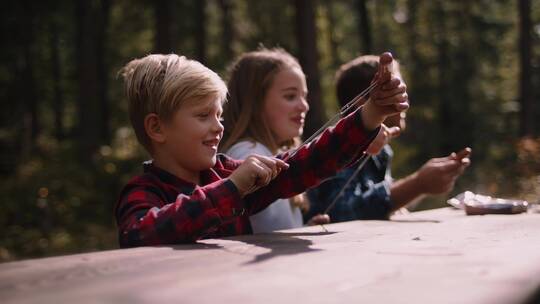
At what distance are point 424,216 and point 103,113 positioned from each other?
820 inches

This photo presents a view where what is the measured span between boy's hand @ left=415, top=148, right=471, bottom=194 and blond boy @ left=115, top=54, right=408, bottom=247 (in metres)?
1.06

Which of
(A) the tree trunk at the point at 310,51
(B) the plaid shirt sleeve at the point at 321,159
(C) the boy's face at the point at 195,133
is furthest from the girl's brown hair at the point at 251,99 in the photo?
(A) the tree trunk at the point at 310,51

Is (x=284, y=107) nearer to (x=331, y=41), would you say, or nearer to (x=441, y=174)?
(x=441, y=174)

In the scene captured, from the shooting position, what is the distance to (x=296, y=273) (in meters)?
1.34

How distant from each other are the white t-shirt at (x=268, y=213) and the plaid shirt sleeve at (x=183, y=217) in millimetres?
987

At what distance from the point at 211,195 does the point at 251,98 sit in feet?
5.28

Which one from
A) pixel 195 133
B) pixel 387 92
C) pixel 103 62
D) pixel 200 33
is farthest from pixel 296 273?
pixel 103 62

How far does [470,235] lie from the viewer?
211 centimetres

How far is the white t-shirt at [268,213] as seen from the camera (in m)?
3.16

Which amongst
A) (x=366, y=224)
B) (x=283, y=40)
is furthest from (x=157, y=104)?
(x=283, y=40)

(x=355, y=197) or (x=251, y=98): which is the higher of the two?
(x=251, y=98)

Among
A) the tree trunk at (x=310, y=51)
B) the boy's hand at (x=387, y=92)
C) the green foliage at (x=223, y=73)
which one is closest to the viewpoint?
the boy's hand at (x=387, y=92)

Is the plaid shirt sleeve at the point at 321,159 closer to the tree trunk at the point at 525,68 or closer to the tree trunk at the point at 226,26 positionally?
the tree trunk at the point at 525,68

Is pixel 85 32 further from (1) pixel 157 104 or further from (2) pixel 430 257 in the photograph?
(2) pixel 430 257
